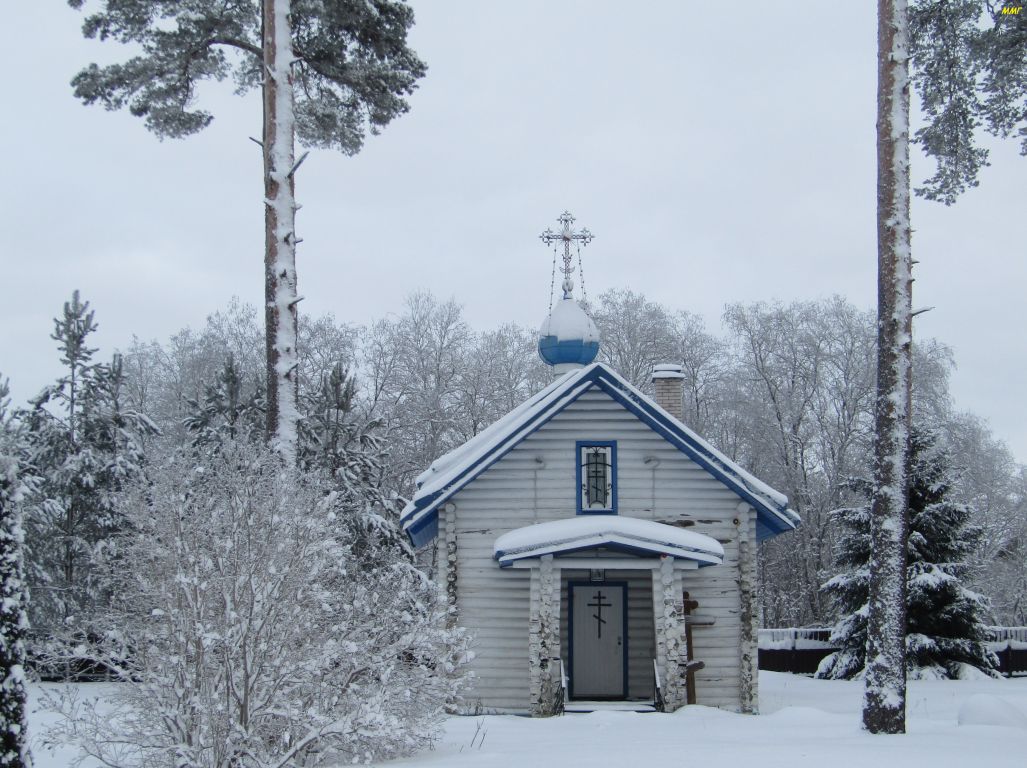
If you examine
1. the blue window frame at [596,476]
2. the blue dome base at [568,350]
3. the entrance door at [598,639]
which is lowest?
the entrance door at [598,639]

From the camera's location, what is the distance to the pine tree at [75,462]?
2573 cm

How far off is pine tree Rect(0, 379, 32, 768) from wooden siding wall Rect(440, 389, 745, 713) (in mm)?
10640

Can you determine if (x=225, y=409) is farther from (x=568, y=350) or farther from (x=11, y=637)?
(x=11, y=637)

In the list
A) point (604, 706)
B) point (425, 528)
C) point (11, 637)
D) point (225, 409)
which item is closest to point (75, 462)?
point (225, 409)

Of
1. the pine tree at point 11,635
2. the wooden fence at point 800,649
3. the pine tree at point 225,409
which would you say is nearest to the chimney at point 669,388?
the wooden fence at point 800,649

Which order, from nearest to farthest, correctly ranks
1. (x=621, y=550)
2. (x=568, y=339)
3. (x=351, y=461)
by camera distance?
(x=621, y=550), (x=568, y=339), (x=351, y=461)

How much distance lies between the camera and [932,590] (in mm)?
23625

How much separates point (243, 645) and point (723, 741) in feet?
17.6

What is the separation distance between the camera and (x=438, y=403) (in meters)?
43.1

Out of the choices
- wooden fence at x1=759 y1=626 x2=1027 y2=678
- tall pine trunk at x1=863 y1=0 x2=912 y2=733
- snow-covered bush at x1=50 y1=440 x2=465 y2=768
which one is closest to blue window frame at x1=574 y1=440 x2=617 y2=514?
tall pine trunk at x1=863 y1=0 x2=912 y2=733

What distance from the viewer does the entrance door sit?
18.7 meters

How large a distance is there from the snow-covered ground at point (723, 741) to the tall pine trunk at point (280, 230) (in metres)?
4.46

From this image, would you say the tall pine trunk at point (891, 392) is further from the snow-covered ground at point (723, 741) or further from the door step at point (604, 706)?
the door step at point (604, 706)

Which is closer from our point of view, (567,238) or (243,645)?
(243,645)
